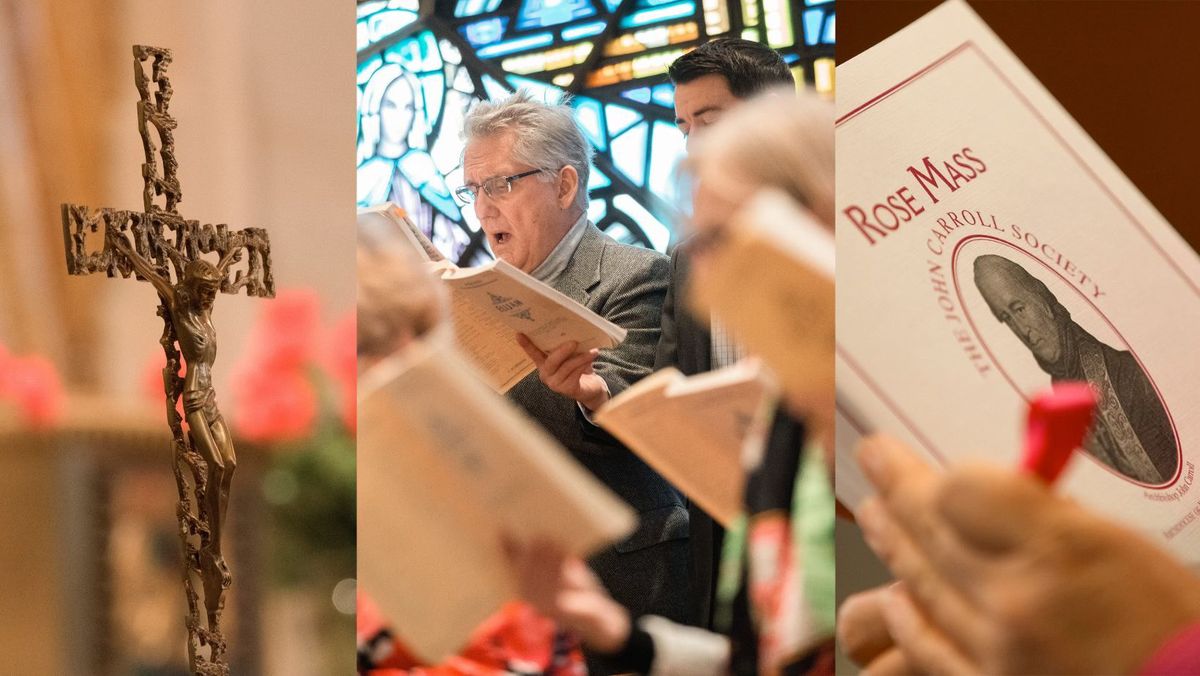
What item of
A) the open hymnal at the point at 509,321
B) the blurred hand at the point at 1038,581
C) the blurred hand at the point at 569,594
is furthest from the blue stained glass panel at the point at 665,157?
A: the blurred hand at the point at 1038,581

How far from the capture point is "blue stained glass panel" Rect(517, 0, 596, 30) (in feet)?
7.07

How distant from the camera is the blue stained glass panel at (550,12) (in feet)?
7.07

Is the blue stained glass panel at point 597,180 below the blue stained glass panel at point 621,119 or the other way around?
below

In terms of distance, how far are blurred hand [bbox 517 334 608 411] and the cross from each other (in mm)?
473

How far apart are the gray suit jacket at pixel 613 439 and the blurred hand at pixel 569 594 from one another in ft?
0.08

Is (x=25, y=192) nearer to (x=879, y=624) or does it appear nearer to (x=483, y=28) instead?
(x=483, y=28)

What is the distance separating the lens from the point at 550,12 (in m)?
2.17

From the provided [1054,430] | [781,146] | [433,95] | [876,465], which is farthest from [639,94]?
[1054,430]

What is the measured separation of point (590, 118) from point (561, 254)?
0.23 m

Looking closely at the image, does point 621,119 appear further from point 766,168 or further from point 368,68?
point 368,68

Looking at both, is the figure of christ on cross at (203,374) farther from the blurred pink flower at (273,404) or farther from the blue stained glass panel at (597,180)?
the blue stained glass panel at (597,180)

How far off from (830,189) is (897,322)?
0.23m

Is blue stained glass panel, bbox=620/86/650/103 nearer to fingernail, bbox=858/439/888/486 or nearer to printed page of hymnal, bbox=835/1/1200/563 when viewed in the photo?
printed page of hymnal, bbox=835/1/1200/563

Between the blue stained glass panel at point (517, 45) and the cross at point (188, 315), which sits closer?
the cross at point (188, 315)
